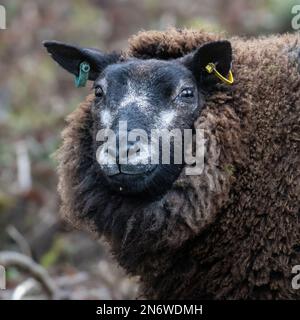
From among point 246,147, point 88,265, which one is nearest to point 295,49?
point 246,147

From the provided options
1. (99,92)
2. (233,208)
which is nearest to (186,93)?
(99,92)

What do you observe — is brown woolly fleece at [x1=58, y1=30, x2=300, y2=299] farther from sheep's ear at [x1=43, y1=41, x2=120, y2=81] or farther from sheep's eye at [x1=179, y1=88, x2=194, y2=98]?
sheep's ear at [x1=43, y1=41, x2=120, y2=81]

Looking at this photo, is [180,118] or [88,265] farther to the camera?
[88,265]

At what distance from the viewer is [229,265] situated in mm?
5441

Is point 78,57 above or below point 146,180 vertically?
above

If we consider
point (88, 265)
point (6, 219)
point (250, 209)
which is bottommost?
point (88, 265)

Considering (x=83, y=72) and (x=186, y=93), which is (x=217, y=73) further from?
(x=83, y=72)

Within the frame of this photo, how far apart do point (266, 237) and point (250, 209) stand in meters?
0.25

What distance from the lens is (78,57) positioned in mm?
6289

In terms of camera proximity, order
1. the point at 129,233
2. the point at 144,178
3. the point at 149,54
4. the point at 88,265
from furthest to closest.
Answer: the point at 88,265
the point at 149,54
the point at 129,233
the point at 144,178

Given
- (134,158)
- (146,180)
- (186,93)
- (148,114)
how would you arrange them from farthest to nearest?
(186,93) < (148,114) < (146,180) < (134,158)

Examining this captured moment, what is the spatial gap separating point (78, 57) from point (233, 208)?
204 cm

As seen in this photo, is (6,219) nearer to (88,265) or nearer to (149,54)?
(88,265)

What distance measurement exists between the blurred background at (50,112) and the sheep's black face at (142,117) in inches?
54.9
